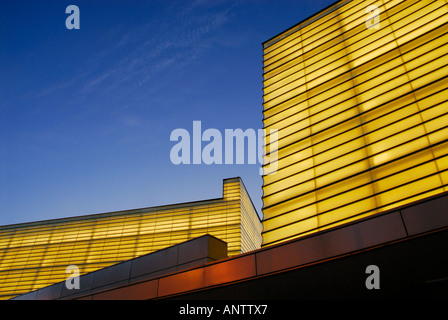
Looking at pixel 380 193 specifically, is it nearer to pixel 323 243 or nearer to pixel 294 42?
pixel 323 243

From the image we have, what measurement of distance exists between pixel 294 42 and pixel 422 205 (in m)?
13.2

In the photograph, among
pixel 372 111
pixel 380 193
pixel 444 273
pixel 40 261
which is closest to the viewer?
pixel 444 273

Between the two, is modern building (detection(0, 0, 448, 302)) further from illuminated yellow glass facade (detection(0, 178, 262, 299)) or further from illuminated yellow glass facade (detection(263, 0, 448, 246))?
illuminated yellow glass facade (detection(0, 178, 262, 299))

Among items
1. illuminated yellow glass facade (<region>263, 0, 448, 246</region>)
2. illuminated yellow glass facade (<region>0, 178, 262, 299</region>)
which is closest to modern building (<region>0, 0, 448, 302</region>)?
illuminated yellow glass facade (<region>263, 0, 448, 246</region>)

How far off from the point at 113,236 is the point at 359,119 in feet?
106

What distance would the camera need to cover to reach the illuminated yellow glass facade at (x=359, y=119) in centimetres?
1061

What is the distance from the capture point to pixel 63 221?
41.5 metres

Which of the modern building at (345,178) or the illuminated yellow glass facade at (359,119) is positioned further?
the illuminated yellow glass facade at (359,119)

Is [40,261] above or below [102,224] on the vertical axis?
below

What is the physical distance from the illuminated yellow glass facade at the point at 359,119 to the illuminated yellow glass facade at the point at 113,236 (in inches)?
752

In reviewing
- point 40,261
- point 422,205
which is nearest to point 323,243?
point 422,205

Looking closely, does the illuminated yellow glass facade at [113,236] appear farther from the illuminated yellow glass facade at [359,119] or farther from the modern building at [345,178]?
the illuminated yellow glass facade at [359,119]

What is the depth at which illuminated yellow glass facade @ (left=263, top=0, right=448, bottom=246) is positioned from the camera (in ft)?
34.8

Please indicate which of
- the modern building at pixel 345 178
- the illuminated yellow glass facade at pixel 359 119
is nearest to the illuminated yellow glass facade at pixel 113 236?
the modern building at pixel 345 178
